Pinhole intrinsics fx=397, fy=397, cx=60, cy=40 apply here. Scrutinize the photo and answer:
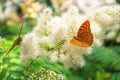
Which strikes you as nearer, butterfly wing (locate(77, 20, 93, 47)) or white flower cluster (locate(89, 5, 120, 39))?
butterfly wing (locate(77, 20, 93, 47))

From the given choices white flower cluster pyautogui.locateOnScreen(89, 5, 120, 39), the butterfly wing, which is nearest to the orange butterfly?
the butterfly wing

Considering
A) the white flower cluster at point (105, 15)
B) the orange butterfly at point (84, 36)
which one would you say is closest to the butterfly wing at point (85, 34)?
the orange butterfly at point (84, 36)

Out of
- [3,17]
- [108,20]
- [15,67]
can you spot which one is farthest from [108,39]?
[108,20]

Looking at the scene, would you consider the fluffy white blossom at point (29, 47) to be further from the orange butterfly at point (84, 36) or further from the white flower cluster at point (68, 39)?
the orange butterfly at point (84, 36)

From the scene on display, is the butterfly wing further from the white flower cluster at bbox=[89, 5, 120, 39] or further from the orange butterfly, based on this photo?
the white flower cluster at bbox=[89, 5, 120, 39]

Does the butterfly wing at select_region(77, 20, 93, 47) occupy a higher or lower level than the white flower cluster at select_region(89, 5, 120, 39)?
lower

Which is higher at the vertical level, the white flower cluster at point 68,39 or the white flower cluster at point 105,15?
the white flower cluster at point 105,15

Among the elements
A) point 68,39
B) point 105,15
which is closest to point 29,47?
point 68,39
